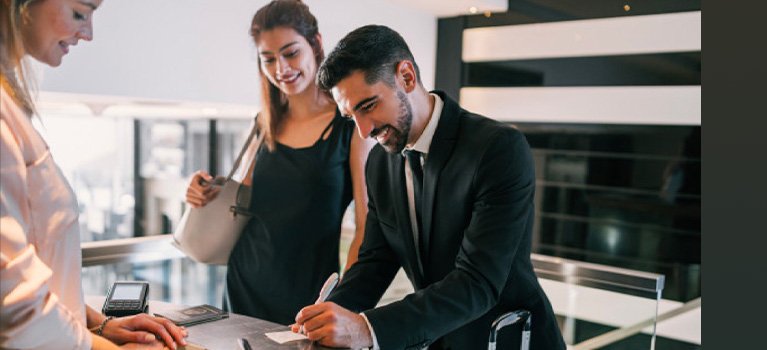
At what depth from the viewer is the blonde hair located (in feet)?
3.83

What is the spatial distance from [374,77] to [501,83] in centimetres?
384

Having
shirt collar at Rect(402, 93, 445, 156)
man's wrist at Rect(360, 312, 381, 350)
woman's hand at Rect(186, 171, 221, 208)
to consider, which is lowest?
man's wrist at Rect(360, 312, 381, 350)

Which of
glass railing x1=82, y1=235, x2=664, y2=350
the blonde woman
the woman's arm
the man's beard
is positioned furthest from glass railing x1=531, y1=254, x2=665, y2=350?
the blonde woman

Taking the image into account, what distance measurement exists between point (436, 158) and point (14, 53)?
96 cm

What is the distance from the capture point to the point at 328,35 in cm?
414

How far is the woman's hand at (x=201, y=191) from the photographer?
251 centimetres

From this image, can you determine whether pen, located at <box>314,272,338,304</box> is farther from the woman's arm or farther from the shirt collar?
the woman's arm

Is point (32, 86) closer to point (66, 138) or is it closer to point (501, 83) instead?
point (501, 83)

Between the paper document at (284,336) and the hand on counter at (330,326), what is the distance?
0.9 inches

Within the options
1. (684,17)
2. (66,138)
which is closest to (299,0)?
(684,17)

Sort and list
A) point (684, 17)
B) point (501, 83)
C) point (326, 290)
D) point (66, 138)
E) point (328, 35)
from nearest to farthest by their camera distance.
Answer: point (326, 290), point (328, 35), point (684, 17), point (501, 83), point (66, 138)

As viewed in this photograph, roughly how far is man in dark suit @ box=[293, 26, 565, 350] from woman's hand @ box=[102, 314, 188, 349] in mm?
383

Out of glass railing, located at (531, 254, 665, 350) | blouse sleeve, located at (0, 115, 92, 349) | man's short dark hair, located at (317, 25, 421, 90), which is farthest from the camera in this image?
glass railing, located at (531, 254, 665, 350)

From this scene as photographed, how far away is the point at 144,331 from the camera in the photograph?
4.95 ft
